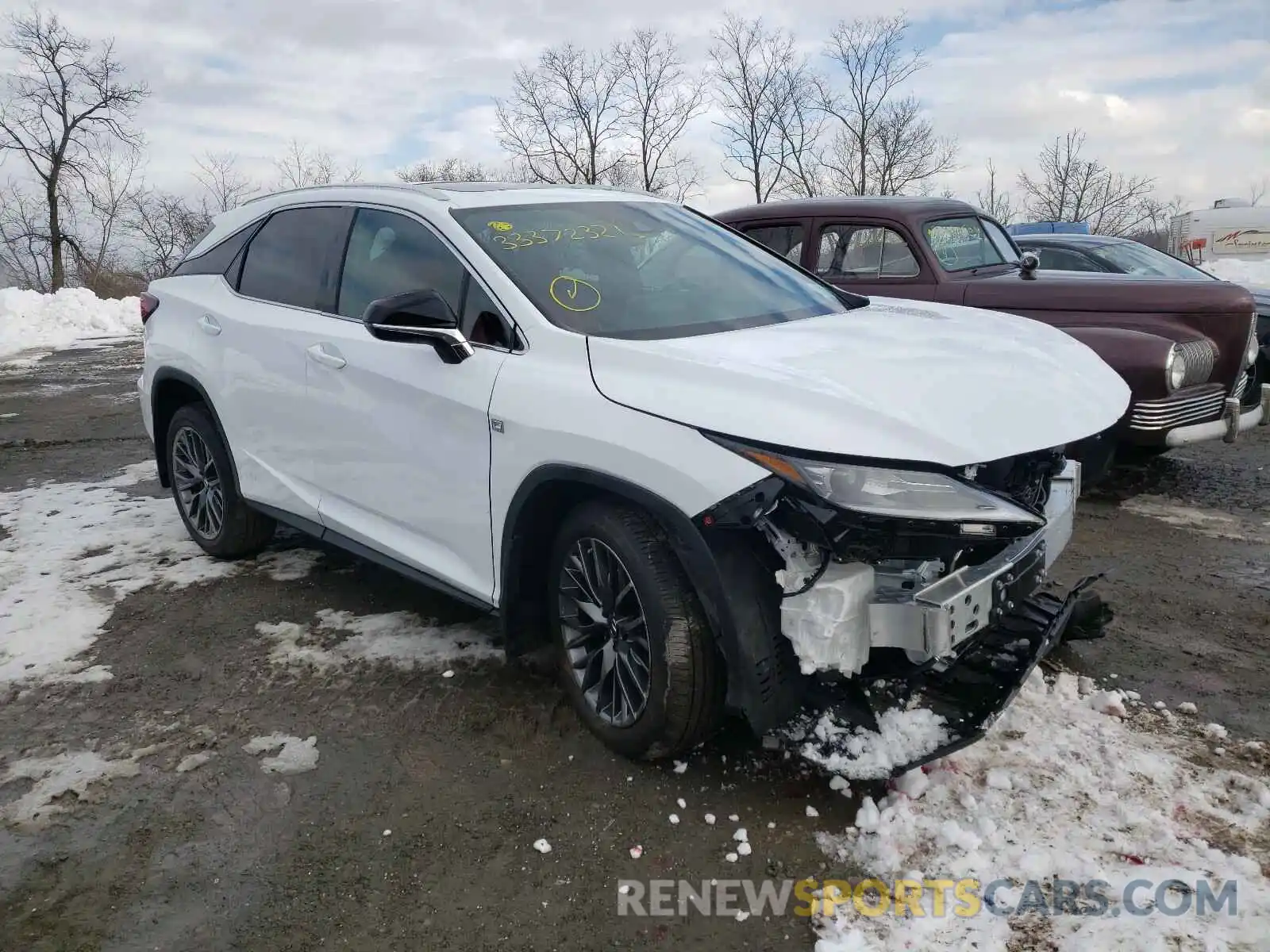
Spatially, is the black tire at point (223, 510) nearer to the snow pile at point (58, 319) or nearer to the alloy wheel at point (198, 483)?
the alloy wheel at point (198, 483)

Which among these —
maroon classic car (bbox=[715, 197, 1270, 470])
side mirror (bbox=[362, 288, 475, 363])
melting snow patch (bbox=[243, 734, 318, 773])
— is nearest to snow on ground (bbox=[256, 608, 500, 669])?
melting snow patch (bbox=[243, 734, 318, 773])

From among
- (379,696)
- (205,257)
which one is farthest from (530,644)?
(205,257)

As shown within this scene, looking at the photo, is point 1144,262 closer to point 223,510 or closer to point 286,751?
point 223,510

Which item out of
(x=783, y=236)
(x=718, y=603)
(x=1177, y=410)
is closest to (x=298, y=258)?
(x=718, y=603)

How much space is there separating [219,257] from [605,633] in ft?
10.2

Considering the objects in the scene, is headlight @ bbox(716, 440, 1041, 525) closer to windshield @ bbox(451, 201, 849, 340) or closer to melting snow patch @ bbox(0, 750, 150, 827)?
windshield @ bbox(451, 201, 849, 340)

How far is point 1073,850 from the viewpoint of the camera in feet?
8.23

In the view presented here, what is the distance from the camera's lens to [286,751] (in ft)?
10.6

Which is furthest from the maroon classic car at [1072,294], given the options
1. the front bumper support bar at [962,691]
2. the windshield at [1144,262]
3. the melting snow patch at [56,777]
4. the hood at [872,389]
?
the melting snow patch at [56,777]

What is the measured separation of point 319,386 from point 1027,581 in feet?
8.90

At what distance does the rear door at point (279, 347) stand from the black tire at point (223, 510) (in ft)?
0.67

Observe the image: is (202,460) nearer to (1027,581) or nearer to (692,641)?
(692,641)

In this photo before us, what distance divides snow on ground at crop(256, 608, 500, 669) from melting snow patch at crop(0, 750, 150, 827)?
0.80 metres

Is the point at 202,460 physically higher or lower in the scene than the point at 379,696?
higher
